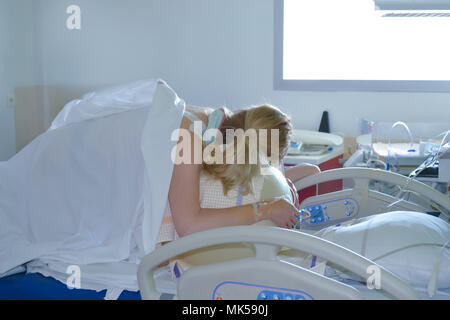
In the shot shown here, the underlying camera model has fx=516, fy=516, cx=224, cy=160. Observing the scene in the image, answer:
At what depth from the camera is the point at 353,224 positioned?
163cm

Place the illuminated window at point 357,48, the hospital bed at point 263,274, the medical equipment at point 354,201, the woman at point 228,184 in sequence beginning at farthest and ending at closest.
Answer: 1. the illuminated window at point 357,48
2. the medical equipment at point 354,201
3. the woman at point 228,184
4. the hospital bed at point 263,274

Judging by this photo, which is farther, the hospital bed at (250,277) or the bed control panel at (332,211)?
the bed control panel at (332,211)

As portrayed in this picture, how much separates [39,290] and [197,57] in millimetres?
2180

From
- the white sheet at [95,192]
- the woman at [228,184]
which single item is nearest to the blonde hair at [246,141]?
the woman at [228,184]

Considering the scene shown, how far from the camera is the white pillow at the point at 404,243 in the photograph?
1354mm

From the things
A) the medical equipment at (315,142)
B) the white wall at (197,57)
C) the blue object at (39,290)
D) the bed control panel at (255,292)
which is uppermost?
the white wall at (197,57)

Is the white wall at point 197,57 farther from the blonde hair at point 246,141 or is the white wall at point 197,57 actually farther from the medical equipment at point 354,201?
the blonde hair at point 246,141

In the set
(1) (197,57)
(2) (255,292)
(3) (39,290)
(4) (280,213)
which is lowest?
(3) (39,290)

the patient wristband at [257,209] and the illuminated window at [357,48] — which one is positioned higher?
the illuminated window at [357,48]

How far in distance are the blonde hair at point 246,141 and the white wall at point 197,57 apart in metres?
1.59

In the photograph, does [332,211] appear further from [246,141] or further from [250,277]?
[250,277]

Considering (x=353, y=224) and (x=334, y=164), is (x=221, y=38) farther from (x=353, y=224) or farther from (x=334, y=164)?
(x=353, y=224)

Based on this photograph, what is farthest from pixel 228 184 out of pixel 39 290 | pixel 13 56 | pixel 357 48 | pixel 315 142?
pixel 13 56

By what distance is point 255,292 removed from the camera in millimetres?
1257
